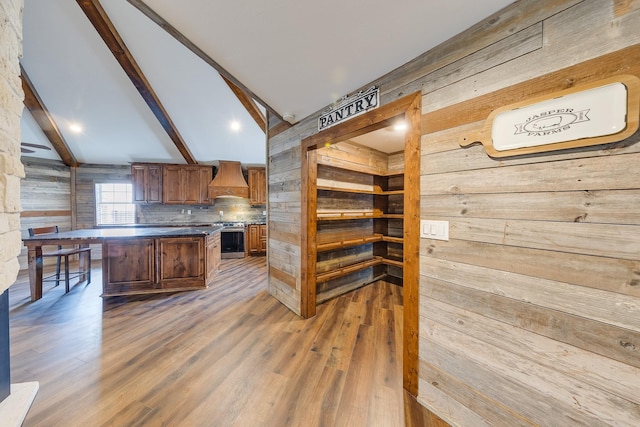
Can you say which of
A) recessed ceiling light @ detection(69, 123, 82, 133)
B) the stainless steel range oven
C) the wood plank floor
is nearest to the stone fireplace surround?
the wood plank floor

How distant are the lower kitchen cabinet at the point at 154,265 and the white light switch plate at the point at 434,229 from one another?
3.35 metres

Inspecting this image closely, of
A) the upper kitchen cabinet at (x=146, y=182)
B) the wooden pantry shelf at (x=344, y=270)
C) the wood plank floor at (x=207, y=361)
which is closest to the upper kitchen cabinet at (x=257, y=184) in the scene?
the upper kitchen cabinet at (x=146, y=182)

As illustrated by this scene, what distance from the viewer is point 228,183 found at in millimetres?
6133

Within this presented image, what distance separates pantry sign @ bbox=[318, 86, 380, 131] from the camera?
1793 mm

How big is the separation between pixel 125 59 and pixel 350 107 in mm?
4047

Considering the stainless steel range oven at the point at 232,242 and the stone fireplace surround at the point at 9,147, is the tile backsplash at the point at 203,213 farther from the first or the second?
the stone fireplace surround at the point at 9,147

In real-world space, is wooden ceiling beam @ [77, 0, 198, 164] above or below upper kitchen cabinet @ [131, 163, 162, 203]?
above

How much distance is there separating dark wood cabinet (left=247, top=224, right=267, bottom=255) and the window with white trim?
3.37m

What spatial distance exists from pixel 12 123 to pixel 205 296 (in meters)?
2.72

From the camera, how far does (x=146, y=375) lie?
1702 millimetres

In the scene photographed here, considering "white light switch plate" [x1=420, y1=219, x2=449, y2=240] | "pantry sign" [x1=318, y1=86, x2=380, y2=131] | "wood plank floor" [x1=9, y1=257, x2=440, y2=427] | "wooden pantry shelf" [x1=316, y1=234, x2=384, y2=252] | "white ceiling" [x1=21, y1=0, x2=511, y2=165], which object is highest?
"white ceiling" [x1=21, y1=0, x2=511, y2=165]

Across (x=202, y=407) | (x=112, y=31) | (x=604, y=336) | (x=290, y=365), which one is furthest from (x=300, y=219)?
(x=112, y=31)

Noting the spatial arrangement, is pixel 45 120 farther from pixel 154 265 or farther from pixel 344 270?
pixel 344 270

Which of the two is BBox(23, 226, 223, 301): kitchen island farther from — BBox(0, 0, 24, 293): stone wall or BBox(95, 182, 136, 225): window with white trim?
BBox(95, 182, 136, 225): window with white trim
